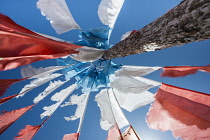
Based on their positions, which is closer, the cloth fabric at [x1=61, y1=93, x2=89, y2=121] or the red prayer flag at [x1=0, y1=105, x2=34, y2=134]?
the red prayer flag at [x1=0, y1=105, x2=34, y2=134]

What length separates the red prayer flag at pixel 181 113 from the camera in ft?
4.78

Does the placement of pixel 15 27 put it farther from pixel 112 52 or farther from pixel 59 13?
pixel 112 52

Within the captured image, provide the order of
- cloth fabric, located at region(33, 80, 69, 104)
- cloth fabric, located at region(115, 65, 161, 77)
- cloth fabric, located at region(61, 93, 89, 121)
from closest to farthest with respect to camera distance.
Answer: cloth fabric, located at region(115, 65, 161, 77), cloth fabric, located at region(33, 80, 69, 104), cloth fabric, located at region(61, 93, 89, 121)

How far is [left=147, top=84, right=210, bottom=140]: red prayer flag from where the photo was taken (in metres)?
1.46

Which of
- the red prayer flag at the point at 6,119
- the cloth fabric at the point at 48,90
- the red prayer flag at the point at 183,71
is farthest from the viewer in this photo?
the cloth fabric at the point at 48,90

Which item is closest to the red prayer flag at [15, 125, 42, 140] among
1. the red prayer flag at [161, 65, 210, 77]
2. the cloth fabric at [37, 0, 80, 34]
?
the cloth fabric at [37, 0, 80, 34]

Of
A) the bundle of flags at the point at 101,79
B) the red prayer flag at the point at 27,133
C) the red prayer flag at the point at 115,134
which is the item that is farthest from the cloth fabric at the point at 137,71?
the red prayer flag at the point at 27,133

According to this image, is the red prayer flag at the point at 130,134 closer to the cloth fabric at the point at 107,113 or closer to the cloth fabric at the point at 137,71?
the cloth fabric at the point at 107,113

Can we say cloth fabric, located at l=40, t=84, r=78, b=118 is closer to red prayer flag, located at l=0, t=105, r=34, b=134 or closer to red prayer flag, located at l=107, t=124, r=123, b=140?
red prayer flag, located at l=0, t=105, r=34, b=134

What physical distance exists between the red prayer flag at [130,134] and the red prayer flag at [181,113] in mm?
658

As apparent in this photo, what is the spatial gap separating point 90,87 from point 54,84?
2.26ft

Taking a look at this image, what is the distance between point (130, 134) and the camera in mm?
2414

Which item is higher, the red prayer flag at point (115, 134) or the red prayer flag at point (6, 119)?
the red prayer flag at point (6, 119)

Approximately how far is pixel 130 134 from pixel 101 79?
1.15 m
